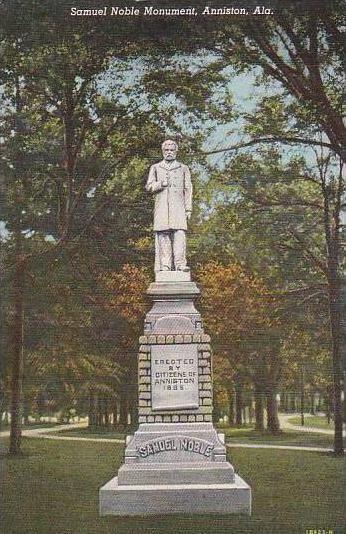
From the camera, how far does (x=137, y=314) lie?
9891 mm

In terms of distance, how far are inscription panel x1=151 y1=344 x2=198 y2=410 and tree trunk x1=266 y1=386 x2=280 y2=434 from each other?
153 centimetres

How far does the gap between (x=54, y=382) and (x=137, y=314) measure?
4.65 feet

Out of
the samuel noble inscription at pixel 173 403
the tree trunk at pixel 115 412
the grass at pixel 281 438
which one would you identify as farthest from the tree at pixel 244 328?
the tree trunk at pixel 115 412

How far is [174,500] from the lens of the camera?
27.7 ft

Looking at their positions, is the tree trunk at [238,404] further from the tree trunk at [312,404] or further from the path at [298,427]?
the tree trunk at [312,404]

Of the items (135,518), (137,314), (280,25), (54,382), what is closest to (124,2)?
(280,25)

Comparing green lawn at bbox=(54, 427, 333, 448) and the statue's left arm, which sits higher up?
the statue's left arm

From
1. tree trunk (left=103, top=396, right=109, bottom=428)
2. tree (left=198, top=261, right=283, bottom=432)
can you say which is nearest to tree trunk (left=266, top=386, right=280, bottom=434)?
tree (left=198, top=261, right=283, bottom=432)

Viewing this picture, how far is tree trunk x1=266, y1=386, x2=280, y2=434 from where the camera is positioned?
1001 centimetres

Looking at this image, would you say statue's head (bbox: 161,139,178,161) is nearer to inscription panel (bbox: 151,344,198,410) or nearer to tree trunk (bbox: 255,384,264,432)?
inscription panel (bbox: 151,344,198,410)

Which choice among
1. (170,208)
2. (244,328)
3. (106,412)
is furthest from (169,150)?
(106,412)

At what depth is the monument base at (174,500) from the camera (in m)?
8.38

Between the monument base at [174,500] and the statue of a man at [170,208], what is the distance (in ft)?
8.82

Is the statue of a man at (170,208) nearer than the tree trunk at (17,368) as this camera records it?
Yes
